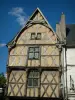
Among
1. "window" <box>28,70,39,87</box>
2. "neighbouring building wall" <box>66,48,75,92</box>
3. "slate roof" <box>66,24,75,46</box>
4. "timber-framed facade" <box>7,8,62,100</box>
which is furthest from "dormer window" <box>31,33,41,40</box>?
"window" <box>28,70,39,87</box>

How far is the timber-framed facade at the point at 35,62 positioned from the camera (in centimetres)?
1714

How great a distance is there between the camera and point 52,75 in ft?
57.7

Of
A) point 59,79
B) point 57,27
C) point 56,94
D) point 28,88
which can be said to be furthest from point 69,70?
point 57,27

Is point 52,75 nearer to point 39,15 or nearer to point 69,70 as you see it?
point 69,70

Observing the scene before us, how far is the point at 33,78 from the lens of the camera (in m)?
17.7

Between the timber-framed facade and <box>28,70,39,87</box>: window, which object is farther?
<box>28,70,39,87</box>: window

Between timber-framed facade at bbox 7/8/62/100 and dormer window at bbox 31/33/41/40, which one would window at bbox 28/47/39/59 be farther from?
dormer window at bbox 31/33/41/40

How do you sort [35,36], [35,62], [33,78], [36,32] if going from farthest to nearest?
[36,32] → [35,36] → [35,62] → [33,78]

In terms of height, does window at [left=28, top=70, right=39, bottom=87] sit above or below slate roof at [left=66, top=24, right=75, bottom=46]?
below

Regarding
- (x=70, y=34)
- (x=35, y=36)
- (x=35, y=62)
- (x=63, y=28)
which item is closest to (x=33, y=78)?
(x=35, y=62)

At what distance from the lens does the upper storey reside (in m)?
19.0

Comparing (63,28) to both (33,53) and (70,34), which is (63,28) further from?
(33,53)

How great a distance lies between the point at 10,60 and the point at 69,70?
5300mm

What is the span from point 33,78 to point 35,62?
1.42 metres
